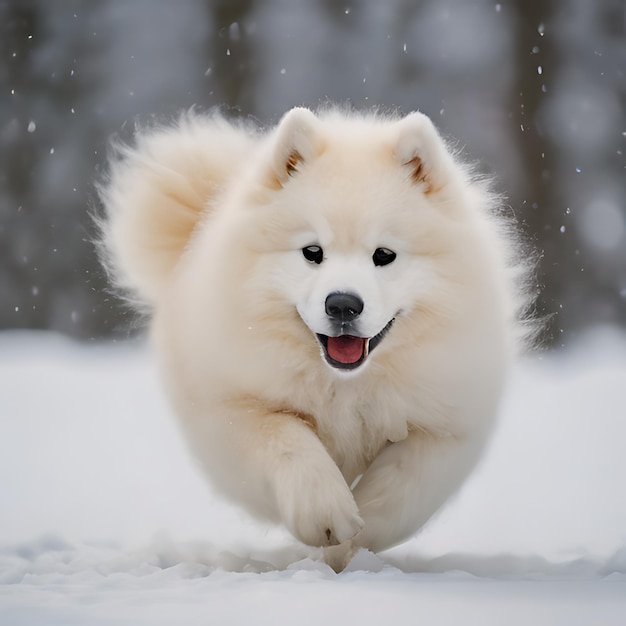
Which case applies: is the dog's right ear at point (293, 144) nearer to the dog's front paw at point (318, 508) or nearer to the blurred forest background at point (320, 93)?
the dog's front paw at point (318, 508)

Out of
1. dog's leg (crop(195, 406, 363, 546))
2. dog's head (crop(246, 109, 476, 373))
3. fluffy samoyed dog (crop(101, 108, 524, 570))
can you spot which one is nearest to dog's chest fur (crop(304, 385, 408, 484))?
fluffy samoyed dog (crop(101, 108, 524, 570))

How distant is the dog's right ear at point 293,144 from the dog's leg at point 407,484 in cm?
107

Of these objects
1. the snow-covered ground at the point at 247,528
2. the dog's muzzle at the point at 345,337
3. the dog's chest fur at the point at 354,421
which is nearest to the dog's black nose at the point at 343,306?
the dog's muzzle at the point at 345,337

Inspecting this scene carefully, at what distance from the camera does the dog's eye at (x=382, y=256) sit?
3270 mm

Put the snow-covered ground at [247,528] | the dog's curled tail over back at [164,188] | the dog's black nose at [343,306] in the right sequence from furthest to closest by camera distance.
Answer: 1. the dog's curled tail over back at [164,188]
2. the dog's black nose at [343,306]
3. the snow-covered ground at [247,528]

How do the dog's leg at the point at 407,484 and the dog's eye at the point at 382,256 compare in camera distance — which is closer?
the dog's eye at the point at 382,256

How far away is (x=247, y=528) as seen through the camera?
4426 mm

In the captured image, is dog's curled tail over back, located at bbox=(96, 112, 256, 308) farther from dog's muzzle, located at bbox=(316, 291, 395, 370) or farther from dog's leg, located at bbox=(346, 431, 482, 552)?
dog's leg, located at bbox=(346, 431, 482, 552)

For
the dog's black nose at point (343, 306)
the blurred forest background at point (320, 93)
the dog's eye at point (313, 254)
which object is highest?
the blurred forest background at point (320, 93)

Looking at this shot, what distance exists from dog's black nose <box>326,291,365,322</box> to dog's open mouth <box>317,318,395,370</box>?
160mm

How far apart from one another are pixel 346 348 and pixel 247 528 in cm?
153

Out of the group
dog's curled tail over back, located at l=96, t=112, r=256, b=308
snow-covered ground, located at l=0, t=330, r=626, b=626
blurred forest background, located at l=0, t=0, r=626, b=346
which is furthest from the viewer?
blurred forest background, located at l=0, t=0, r=626, b=346

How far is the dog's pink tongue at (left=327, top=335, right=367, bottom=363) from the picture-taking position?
322 cm

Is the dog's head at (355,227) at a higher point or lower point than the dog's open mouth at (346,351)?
higher
